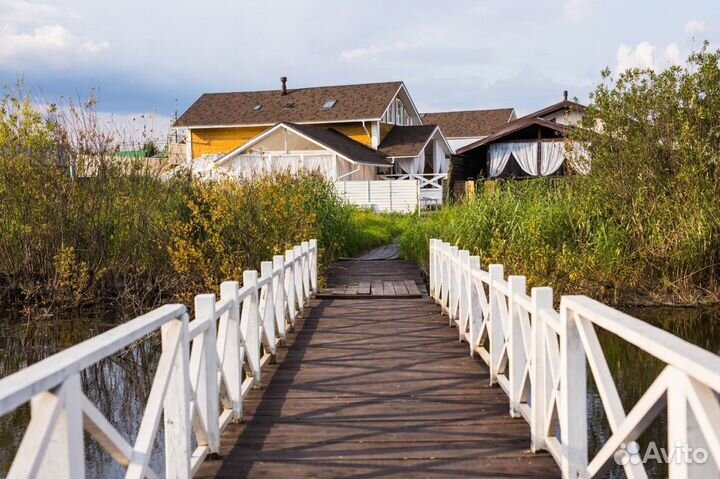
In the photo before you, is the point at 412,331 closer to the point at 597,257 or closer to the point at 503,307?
the point at 503,307

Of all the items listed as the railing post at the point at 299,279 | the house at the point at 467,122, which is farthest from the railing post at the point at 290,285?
the house at the point at 467,122

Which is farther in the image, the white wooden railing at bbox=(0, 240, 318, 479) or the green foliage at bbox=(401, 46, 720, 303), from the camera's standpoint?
the green foliage at bbox=(401, 46, 720, 303)

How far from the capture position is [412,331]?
8828 mm

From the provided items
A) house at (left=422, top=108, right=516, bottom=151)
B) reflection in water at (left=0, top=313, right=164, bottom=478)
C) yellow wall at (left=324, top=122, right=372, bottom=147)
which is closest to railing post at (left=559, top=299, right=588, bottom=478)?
reflection in water at (left=0, top=313, right=164, bottom=478)

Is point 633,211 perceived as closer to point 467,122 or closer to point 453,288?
point 453,288

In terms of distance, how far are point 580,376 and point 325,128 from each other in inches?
1402

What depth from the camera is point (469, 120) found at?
57.1 m

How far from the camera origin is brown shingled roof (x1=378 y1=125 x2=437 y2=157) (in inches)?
1452

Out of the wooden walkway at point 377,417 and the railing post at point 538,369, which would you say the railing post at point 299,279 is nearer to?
the wooden walkway at point 377,417

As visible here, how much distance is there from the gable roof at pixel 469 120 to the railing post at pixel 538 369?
51.1 metres

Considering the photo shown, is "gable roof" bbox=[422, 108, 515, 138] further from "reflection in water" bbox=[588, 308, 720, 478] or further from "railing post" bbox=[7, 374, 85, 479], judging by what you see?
"railing post" bbox=[7, 374, 85, 479]

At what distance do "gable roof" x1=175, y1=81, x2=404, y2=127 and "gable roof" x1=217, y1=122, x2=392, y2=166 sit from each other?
1738mm

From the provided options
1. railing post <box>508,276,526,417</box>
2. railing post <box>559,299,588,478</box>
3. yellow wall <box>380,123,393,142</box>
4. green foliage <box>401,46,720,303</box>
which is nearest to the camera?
railing post <box>559,299,588,478</box>

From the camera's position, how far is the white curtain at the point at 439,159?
40597mm
